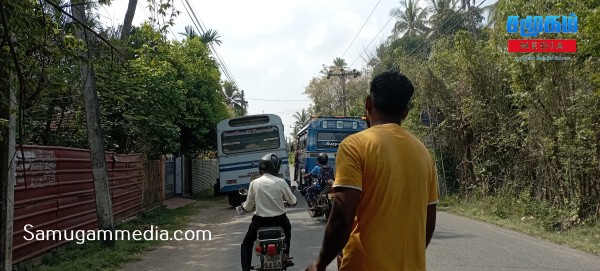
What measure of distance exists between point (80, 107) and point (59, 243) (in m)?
5.39

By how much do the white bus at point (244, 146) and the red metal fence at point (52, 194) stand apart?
645 centimetres

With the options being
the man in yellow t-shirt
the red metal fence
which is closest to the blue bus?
the red metal fence

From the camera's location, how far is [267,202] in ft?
19.5

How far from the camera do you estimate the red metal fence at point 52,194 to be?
7473 mm

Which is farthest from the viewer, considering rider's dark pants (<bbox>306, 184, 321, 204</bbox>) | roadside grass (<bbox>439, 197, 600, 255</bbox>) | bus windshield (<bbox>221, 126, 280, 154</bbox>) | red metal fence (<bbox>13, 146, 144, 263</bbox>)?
bus windshield (<bbox>221, 126, 280, 154</bbox>)

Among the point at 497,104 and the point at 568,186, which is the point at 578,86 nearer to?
the point at 568,186

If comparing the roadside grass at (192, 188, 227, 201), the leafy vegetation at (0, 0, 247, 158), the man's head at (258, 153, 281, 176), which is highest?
the leafy vegetation at (0, 0, 247, 158)

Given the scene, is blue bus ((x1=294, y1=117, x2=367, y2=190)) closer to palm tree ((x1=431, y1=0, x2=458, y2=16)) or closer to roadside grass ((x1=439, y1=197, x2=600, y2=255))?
roadside grass ((x1=439, y1=197, x2=600, y2=255))

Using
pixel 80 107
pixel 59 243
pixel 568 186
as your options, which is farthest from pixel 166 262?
pixel 568 186

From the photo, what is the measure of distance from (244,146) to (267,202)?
13.0m

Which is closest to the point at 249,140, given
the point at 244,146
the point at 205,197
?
the point at 244,146

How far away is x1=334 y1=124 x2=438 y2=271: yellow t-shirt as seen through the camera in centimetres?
246

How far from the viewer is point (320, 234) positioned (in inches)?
424

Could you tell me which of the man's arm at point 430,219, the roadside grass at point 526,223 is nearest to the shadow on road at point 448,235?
the roadside grass at point 526,223
